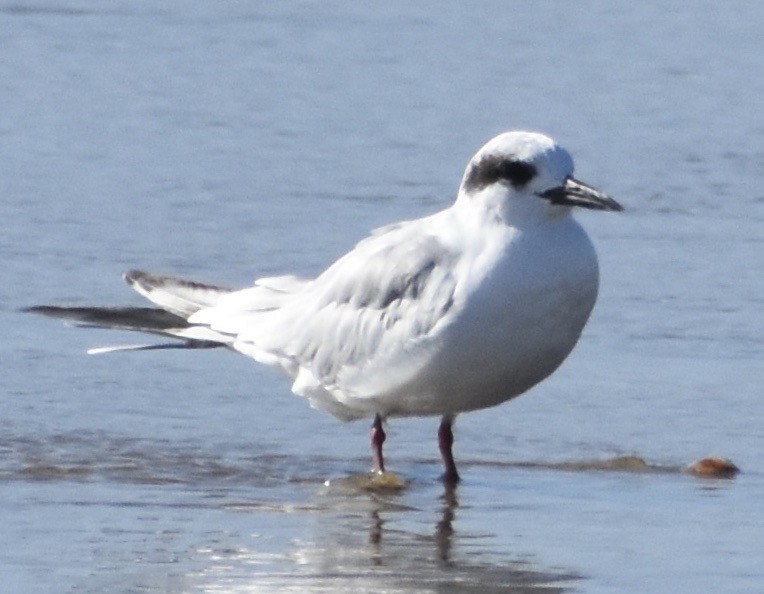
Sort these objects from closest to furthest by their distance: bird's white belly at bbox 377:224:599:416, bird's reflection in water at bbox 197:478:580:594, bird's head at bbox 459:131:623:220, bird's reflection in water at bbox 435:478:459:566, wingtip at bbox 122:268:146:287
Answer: bird's reflection in water at bbox 197:478:580:594, bird's reflection in water at bbox 435:478:459:566, bird's white belly at bbox 377:224:599:416, bird's head at bbox 459:131:623:220, wingtip at bbox 122:268:146:287

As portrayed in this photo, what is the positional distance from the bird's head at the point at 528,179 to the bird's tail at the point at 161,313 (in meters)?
1.18

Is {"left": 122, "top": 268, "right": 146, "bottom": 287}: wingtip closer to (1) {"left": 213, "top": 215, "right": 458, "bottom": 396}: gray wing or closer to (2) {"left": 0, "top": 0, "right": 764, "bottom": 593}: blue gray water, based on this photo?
(2) {"left": 0, "top": 0, "right": 764, "bottom": 593}: blue gray water

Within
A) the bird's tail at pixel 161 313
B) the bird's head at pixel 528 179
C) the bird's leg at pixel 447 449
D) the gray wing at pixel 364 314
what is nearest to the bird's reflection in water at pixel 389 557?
the bird's leg at pixel 447 449

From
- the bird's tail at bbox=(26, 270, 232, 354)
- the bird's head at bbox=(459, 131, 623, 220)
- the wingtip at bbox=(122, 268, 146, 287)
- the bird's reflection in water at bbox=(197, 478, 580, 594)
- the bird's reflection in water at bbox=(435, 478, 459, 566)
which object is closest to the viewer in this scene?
the bird's reflection in water at bbox=(197, 478, 580, 594)

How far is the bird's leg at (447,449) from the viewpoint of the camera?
21.0 ft

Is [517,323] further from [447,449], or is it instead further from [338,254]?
[338,254]

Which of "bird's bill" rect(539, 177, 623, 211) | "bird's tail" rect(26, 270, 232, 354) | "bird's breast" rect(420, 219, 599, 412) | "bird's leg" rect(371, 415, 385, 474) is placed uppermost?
"bird's bill" rect(539, 177, 623, 211)

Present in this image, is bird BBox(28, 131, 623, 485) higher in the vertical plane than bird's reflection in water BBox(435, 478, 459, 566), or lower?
higher

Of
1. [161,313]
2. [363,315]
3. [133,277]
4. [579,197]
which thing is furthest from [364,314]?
[133,277]

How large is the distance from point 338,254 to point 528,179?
9.55 feet

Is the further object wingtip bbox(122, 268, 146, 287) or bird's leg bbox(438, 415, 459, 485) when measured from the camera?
wingtip bbox(122, 268, 146, 287)

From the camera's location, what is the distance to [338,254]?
29.7 ft

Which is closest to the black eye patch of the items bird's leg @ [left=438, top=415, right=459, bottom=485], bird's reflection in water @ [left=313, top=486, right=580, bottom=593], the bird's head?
the bird's head

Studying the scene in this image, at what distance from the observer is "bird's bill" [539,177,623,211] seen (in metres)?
6.06
